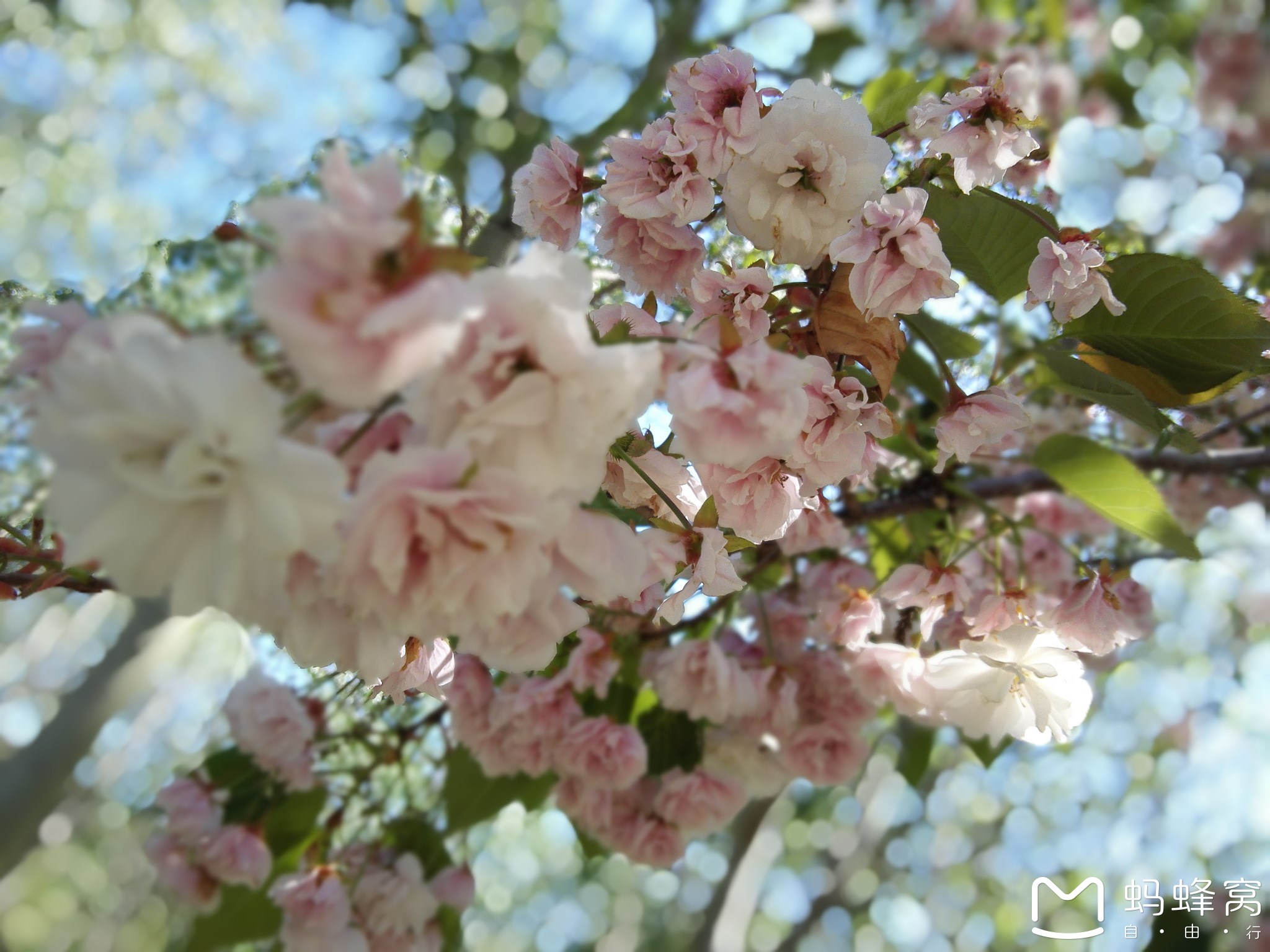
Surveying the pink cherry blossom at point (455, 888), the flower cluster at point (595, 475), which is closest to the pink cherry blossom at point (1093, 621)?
the flower cluster at point (595, 475)

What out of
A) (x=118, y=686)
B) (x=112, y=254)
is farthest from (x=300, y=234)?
(x=118, y=686)

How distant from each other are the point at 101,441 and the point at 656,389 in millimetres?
216

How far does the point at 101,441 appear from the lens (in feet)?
0.99

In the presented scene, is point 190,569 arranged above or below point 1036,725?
above

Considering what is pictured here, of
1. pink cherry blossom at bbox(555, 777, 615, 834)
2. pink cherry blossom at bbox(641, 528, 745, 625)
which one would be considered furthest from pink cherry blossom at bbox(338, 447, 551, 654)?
pink cherry blossom at bbox(555, 777, 615, 834)

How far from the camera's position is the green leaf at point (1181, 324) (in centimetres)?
72

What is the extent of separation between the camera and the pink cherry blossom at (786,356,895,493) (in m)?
0.61

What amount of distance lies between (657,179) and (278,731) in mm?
1033

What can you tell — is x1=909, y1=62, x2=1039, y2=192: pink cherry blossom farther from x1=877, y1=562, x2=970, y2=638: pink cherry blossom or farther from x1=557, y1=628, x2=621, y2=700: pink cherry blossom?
x1=557, y1=628, x2=621, y2=700: pink cherry blossom

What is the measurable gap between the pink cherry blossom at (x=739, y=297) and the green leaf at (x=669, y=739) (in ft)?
2.65

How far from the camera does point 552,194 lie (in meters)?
0.73

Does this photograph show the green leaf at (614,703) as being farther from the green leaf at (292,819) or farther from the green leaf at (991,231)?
the green leaf at (991,231)

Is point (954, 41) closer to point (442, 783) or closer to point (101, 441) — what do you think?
point (442, 783)

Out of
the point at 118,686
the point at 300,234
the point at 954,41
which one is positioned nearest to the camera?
the point at 300,234
